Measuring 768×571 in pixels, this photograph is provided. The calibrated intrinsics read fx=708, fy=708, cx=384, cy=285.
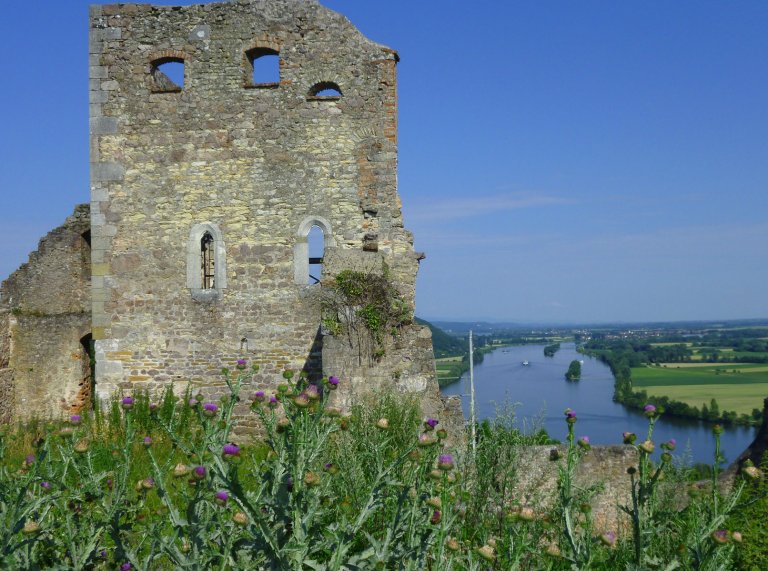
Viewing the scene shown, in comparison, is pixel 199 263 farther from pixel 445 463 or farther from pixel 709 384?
pixel 709 384

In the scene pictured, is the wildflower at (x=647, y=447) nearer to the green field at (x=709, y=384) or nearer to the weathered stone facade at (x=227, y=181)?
the weathered stone facade at (x=227, y=181)

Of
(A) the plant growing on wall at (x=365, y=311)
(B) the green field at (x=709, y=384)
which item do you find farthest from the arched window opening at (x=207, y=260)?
(B) the green field at (x=709, y=384)

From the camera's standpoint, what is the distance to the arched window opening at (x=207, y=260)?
11664mm

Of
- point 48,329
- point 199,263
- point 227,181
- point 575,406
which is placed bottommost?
point 575,406

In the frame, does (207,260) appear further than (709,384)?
No

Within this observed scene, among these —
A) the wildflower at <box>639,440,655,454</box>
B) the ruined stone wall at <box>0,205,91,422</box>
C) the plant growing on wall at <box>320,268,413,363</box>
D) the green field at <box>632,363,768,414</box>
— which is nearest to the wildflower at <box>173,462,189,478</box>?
the wildflower at <box>639,440,655,454</box>

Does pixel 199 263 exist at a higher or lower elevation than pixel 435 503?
higher

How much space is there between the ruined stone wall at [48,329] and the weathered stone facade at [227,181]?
8.53 feet

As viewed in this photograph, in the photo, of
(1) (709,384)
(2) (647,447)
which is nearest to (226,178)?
(2) (647,447)

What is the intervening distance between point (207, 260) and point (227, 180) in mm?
1386

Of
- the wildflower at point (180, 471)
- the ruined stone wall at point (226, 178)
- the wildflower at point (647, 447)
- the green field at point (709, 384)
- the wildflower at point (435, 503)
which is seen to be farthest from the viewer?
the green field at point (709, 384)

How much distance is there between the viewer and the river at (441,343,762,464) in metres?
8.05

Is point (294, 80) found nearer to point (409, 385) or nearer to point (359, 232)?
point (359, 232)

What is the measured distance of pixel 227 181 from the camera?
452 inches
